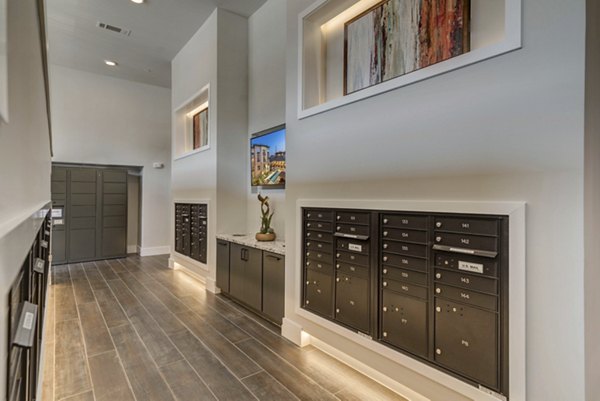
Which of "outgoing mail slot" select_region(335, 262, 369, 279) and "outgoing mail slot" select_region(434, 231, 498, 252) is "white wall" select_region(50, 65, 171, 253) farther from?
"outgoing mail slot" select_region(434, 231, 498, 252)

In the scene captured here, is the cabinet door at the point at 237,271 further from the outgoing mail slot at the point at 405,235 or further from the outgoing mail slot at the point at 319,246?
the outgoing mail slot at the point at 405,235

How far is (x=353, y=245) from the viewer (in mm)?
2166

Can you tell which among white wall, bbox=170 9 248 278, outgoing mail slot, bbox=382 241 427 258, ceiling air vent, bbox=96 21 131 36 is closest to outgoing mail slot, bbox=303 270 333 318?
outgoing mail slot, bbox=382 241 427 258

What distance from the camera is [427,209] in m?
1.72

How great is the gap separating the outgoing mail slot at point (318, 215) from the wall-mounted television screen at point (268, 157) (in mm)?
1058

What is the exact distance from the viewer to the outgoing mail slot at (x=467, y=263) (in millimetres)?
1483

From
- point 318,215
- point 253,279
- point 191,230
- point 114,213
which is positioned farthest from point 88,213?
point 318,215

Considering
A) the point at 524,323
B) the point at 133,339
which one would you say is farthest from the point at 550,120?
the point at 133,339

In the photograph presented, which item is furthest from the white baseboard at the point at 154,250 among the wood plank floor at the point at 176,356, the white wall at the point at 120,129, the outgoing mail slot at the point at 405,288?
the outgoing mail slot at the point at 405,288

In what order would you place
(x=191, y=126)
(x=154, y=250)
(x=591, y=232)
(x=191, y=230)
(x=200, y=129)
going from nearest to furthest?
1. (x=591, y=232)
2. (x=191, y=230)
3. (x=200, y=129)
4. (x=191, y=126)
5. (x=154, y=250)

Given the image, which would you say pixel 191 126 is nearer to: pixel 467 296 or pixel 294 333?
pixel 294 333

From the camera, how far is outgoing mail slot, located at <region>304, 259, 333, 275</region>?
7.73ft

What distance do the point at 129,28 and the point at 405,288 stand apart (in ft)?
16.5

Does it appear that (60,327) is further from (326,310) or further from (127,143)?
(127,143)
